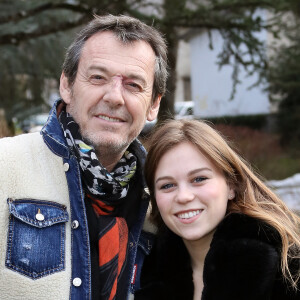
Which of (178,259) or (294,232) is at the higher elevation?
(294,232)

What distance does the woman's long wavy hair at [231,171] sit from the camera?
7.83 ft

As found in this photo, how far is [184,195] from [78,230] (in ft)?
1.87

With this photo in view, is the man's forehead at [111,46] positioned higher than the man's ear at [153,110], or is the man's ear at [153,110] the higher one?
the man's forehead at [111,46]

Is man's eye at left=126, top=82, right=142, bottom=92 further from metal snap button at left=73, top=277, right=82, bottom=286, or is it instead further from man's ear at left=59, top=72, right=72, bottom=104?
metal snap button at left=73, top=277, right=82, bottom=286

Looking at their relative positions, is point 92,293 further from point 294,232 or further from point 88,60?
point 88,60

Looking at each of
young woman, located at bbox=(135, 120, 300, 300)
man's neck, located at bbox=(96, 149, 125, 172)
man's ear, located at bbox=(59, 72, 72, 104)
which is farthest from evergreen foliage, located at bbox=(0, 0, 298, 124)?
young woman, located at bbox=(135, 120, 300, 300)

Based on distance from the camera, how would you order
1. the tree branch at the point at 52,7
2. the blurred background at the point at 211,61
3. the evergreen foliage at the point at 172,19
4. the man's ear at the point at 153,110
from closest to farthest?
the man's ear at the point at 153,110 < the evergreen foliage at the point at 172,19 < the blurred background at the point at 211,61 < the tree branch at the point at 52,7

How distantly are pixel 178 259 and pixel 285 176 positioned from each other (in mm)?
7864

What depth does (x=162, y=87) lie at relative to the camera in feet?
9.49

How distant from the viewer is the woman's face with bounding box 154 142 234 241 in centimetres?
233

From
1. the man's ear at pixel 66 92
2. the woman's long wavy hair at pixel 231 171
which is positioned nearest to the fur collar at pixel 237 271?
the woman's long wavy hair at pixel 231 171

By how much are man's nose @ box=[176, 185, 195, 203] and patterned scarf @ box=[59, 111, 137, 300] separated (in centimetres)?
35

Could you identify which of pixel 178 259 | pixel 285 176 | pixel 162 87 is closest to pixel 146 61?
pixel 162 87

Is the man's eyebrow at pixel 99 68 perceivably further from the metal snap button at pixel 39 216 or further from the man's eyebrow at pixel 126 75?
the metal snap button at pixel 39 216
